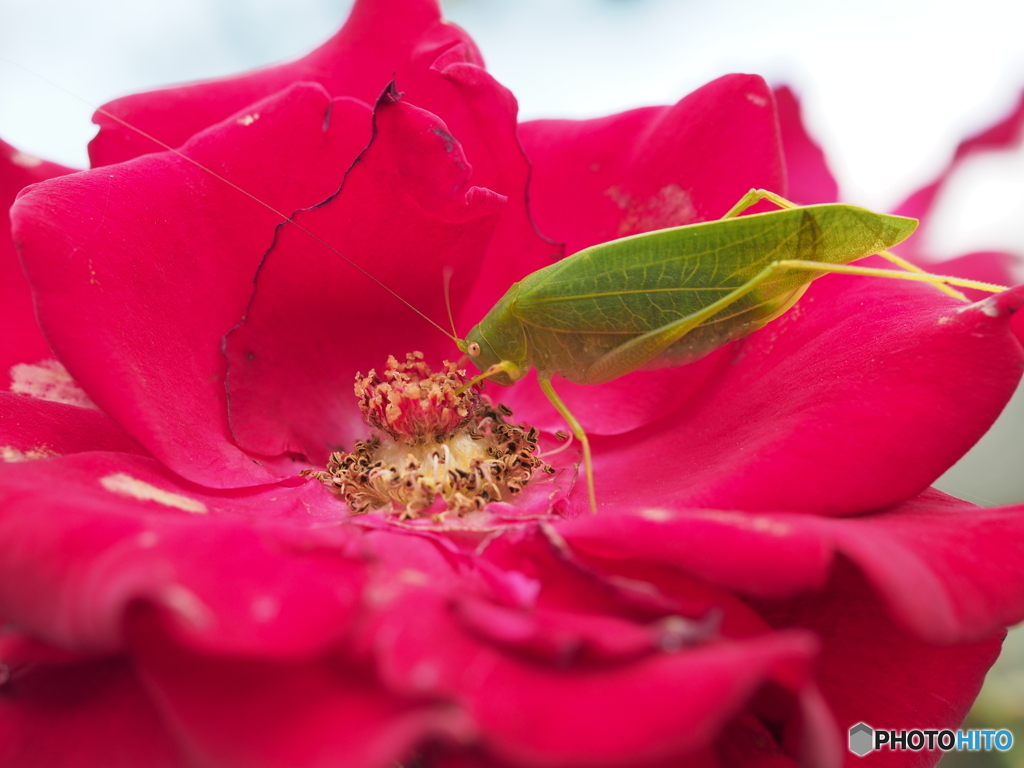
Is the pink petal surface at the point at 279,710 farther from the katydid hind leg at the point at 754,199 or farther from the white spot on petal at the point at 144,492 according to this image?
the katydid hind leg at the point at 754,199

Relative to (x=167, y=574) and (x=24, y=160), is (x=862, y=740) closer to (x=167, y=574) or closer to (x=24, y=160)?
(x=167, y=574)

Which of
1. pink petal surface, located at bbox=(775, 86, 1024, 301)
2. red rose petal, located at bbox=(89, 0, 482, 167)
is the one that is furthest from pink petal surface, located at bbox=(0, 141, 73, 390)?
pink petal surface, located at bbox=(775, 86, 1024, 301)

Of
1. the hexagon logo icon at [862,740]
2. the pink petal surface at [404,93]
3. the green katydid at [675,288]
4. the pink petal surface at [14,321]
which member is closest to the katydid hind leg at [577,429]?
the green katydid at [675,288]

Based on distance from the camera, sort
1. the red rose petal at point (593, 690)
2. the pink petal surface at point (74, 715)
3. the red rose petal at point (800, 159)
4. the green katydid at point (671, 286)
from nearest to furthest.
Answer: the red rose petal at point (593, 690) → the pink petal surface at point (74, 715) → the green katydid at point (671, 286) → the red rose petal at point (800, 159)

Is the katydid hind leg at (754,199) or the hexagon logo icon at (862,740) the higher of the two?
the katydid hind leg at (754,199)

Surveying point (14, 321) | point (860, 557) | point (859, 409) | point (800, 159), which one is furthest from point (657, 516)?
point (800, 159)

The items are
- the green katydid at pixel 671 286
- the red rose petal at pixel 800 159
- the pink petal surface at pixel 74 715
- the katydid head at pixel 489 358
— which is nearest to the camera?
the pink petal surface at pixel 74 715

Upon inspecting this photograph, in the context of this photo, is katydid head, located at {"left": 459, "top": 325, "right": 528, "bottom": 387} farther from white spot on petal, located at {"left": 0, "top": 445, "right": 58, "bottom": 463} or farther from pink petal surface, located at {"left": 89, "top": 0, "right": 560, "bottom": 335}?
white spot on petal, located at {"left": 0, "top": 445, "right": 58, "bottom": 463}
